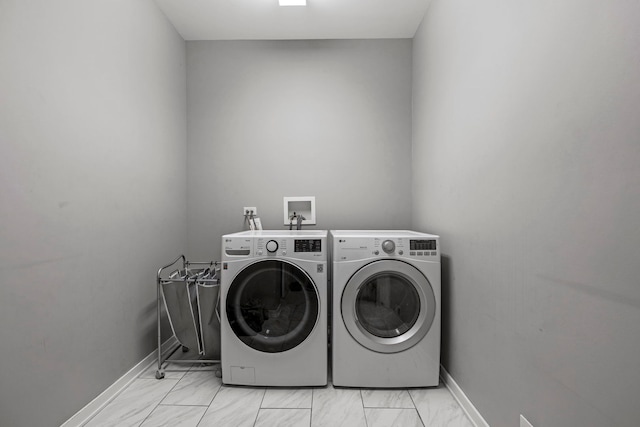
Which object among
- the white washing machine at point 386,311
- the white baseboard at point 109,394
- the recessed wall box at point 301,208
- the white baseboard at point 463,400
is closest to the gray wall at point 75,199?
the white baseboard at point 109,394

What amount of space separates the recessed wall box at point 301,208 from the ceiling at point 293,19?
1.32 meters

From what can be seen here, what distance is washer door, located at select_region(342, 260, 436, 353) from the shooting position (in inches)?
67.9

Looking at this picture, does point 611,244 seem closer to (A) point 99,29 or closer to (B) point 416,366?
(B) point 416,366

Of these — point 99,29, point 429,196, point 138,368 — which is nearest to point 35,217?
point 99,29

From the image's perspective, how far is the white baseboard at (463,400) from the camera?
4.66 feet

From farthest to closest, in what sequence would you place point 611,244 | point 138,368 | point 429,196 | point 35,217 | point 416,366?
point 429,196, point 138,368, point 416,366, point 35,217, point 611,244

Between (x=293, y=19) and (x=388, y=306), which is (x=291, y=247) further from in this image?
(x=293, y=19)

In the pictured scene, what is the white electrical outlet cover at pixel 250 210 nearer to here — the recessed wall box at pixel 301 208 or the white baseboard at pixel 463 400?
the recessed wall box at pixel 301 208

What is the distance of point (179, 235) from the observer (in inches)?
96.5

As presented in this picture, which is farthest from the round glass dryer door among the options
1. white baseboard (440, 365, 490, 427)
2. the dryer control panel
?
white baseboard (440, 365, 490, 427)

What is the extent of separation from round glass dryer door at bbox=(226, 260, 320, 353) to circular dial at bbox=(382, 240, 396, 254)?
1.49ft

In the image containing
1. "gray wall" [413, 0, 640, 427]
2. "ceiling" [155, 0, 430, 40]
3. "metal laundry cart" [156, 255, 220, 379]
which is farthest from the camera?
"ceiling" [155, 0, 430, 40]

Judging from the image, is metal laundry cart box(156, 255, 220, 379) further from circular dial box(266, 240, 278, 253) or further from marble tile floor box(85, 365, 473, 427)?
circular dial box(266, 240, 278, 253)

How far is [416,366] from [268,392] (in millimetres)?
840
